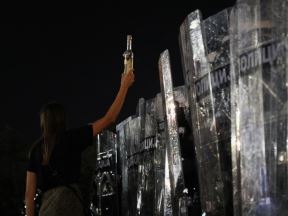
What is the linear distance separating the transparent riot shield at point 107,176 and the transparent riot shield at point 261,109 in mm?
4472

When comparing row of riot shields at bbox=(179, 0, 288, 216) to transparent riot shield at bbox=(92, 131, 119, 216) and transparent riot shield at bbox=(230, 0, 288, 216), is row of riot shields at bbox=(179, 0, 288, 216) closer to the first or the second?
transparent riot shield at bbox=(230, 0, 288, 216)

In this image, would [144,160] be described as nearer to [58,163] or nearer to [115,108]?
[115,108]

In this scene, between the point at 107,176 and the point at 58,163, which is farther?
the point at 107,176

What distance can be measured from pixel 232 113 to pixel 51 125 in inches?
48.9

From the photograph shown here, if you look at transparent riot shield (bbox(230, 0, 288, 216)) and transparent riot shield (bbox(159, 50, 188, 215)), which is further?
transparent riot shield (bbox(159, 50, 188, 215))

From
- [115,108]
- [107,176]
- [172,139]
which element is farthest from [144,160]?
[115,108]

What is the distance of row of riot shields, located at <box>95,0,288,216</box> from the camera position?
304 centimetres

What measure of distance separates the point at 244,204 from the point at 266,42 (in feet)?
3.38

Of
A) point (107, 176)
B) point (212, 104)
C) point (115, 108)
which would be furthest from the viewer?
point (107, 176)

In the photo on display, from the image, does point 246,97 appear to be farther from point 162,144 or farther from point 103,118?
point 162,144

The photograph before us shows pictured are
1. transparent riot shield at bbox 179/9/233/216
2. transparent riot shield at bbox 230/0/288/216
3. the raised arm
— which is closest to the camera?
transparent riot shield at bbox 230/0/288/216

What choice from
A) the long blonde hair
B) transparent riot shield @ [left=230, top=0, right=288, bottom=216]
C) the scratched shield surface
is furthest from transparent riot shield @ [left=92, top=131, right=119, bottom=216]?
the long blonde hair

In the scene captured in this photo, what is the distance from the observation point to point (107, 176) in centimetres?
781

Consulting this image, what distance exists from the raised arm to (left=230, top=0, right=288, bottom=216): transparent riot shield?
74 centimetres
